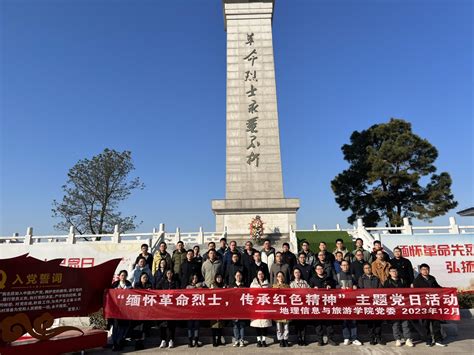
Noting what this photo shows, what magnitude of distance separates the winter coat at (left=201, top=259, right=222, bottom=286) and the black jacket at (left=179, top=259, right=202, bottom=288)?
119 mm

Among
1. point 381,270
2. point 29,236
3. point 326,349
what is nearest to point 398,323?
point 381,270

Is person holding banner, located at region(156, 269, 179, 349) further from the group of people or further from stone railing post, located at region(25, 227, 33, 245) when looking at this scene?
stone railing post, located at region(25, 227, 33, 245)

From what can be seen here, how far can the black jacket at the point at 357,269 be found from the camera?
6.11m

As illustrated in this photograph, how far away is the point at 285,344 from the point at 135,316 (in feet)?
8.41

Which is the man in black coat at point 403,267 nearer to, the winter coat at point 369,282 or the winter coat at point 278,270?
the winter coat at point 369,282

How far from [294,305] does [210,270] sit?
1676 mm

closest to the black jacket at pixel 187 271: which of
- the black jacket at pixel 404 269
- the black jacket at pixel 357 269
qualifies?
the black jacket at pixel 357 269

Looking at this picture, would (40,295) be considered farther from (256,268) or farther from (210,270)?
(256,268)

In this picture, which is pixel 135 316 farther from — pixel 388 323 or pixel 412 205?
pixel 412 205

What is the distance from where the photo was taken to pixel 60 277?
539cm

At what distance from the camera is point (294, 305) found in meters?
5.66

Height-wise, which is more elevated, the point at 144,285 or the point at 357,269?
the point at 357,269

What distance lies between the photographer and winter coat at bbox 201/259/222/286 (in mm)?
6336

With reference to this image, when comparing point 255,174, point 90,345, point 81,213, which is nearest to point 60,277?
point 90,345
